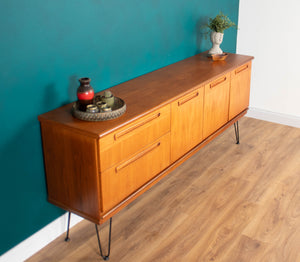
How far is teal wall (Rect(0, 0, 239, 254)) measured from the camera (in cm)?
212

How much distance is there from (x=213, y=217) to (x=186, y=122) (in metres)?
0.71

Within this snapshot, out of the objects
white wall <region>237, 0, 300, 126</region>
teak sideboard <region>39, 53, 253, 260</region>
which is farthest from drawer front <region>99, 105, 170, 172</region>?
white wall <region>237, 0, 300, 126</region>

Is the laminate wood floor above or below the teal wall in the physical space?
below

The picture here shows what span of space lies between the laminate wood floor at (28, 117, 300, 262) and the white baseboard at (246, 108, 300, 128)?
0.62m

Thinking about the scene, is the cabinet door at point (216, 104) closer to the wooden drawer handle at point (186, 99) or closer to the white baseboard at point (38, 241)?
the wooden drawer handle at point (186, 99)

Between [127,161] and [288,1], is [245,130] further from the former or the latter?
[127,161]

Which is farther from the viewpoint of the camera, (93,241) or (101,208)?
(93,241)

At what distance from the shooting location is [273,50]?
4.26m

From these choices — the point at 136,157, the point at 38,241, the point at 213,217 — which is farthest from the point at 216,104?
the point at 38,241

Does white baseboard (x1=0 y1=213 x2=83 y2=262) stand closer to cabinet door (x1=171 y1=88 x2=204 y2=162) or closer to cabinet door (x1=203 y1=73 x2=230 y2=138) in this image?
cabinet door (x1=171 y1=88 x2=204 y2=162)

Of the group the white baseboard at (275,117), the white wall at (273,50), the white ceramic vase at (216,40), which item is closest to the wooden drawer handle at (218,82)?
the white ceramic vase at (216,40)

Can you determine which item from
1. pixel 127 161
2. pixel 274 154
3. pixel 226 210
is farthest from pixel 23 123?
pixel 274 154

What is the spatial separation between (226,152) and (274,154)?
0.45 meters

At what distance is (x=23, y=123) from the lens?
2240 mm
